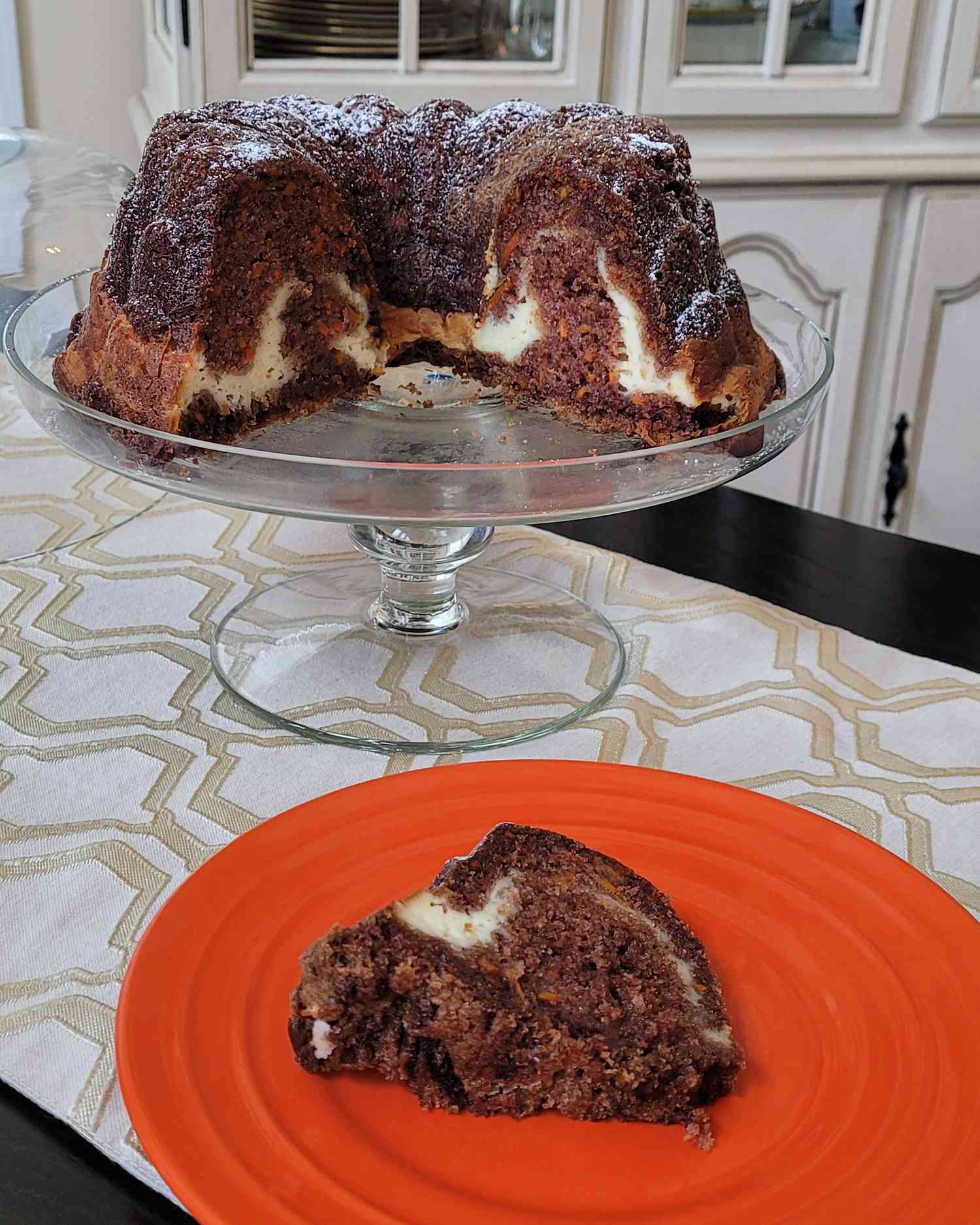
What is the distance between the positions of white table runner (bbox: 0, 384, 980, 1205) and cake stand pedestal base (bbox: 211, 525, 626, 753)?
23mm

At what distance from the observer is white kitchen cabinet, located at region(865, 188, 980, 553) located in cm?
214

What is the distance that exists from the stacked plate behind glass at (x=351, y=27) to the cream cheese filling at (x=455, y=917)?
5.07 ft

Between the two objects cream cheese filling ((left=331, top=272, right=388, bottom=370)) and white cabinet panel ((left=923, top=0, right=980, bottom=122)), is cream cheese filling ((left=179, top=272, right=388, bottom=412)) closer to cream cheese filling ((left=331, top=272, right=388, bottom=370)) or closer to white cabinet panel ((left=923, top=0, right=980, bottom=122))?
cream cheese filling ((left=331, top=272, right=388, bottom=370))

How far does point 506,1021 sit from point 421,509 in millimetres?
377

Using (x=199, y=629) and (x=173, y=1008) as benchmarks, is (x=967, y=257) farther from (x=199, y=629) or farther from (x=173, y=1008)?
(x=173, y=1008)

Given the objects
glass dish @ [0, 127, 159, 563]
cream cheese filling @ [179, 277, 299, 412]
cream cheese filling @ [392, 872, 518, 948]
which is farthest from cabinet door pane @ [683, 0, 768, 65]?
Result: cream cheese filling @ [392, 872, 518, 948]

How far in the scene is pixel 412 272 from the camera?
3.99 feet

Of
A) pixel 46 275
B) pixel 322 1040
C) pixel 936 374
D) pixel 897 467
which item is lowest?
pixel 897 467

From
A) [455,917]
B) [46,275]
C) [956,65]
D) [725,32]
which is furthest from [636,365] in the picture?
[956,65]

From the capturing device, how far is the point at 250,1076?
1.98ft

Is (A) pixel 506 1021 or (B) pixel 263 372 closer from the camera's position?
(A) pixel 506 1021

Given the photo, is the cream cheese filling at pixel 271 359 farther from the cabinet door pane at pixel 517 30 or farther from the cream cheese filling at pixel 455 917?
the cabinet door pane at pixel 517 30

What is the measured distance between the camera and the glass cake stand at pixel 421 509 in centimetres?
88

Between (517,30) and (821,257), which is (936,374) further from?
(517,30)
